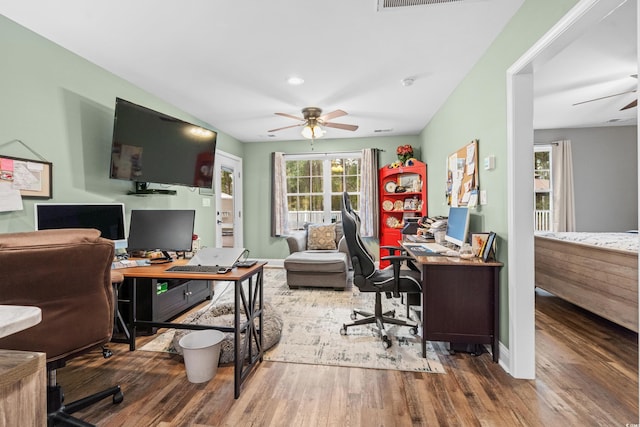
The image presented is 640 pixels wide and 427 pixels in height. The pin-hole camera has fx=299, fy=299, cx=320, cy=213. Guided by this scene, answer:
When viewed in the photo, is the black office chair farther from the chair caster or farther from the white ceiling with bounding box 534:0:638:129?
the white ceiling with bounding box 534:0:638:129

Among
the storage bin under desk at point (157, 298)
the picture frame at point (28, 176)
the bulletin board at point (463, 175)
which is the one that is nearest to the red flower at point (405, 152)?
the bulletin board at point (463, 175)

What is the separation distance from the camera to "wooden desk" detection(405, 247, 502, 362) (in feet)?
7.23

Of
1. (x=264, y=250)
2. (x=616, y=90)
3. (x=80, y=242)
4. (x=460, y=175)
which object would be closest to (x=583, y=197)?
(x=616, y=90)

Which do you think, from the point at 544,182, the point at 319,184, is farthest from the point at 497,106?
the point at 544,182

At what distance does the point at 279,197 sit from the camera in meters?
5.62

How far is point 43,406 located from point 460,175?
326cm

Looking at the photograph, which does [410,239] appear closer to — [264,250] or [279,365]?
[279,365]

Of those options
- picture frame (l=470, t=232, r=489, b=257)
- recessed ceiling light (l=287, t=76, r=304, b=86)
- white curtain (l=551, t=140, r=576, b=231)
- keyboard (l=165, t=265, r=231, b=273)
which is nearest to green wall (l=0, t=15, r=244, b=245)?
keyboard (l=165, t=265, r=231, b=273)

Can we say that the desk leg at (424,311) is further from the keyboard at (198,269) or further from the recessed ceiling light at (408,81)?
the recessed ceiling light at (408,81)

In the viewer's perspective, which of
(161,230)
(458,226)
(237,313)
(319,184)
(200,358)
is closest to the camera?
(237,313)

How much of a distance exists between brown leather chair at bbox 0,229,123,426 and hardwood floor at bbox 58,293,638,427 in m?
0.50

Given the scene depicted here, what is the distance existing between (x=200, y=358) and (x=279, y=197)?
152 inches

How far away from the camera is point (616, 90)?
3.43m

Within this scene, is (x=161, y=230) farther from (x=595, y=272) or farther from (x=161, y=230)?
(x=595, y=272)
